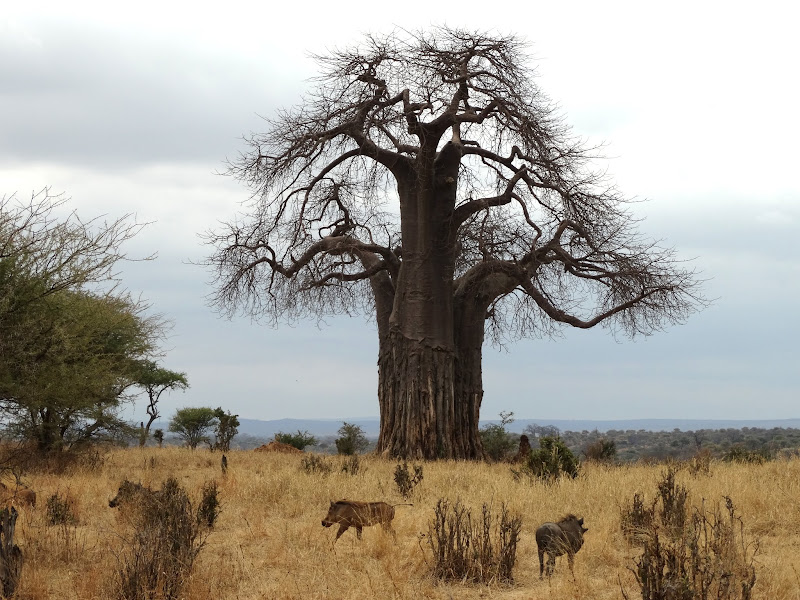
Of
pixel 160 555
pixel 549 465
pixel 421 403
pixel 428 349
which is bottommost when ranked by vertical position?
pixel 160 555

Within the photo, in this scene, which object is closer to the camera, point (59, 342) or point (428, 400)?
point (59, 342)

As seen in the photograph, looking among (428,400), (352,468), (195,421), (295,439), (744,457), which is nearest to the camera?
(352,468)

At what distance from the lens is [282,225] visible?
16953mm

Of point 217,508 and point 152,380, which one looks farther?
point 152,380

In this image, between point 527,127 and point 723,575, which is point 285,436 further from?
point 723,575

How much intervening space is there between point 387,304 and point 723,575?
12653mm

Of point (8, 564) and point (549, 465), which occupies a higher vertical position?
point (549, 465)

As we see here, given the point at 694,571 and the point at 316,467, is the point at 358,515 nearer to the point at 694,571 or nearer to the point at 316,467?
the point at 694,571

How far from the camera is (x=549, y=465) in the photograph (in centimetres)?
1100

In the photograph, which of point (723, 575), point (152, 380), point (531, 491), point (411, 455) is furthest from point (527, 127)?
point (152, 380)

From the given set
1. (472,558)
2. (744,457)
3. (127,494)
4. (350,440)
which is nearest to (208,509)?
(127,494)

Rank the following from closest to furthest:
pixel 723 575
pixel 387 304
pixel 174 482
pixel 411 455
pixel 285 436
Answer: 1. pixel 723 575
2. pixel 174 482
3. pixel 411 455
4. pixel 387 304
5. pixel 285 436

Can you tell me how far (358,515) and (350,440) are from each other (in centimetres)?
1411

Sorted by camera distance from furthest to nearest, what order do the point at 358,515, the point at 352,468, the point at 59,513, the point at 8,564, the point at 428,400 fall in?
the point at 428,400, the point at 352,468, the point at 59,513, the point at 358,515, the point at 8,564
